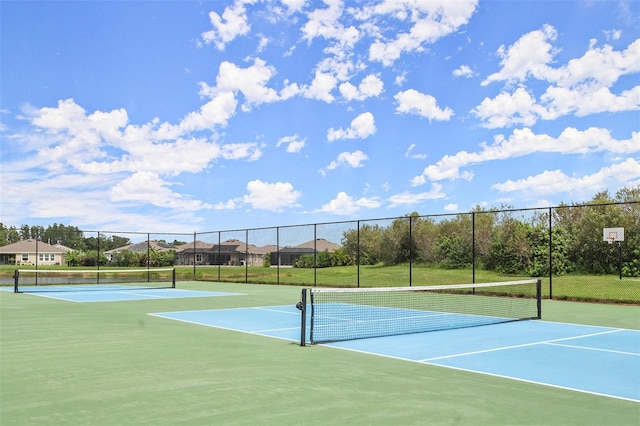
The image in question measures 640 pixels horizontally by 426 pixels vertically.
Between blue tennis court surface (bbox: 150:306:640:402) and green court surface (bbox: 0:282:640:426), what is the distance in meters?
0.39

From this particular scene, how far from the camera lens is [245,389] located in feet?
19.4

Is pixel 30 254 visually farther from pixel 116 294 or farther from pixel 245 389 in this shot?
pixel 245 389

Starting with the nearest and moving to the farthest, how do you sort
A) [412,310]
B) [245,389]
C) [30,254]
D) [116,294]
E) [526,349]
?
[245,389] < [526,349] < [412,310] < [116,294] < [30,254]

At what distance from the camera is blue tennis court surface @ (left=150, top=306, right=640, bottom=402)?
6.64 m

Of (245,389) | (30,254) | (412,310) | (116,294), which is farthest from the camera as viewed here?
(30,254)

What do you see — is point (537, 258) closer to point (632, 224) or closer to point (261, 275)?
point (632, 224)

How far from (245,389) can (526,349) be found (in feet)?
15.2

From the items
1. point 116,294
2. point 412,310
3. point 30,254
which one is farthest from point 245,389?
point 30,254

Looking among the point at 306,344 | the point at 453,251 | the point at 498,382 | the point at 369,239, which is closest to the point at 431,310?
the point at 306,344

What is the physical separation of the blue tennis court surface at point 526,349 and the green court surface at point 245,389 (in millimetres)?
390

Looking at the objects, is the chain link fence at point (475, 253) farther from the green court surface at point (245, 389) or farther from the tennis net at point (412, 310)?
the green court surface at point (245, 389)

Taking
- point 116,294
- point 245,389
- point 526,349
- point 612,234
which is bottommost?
point 116,294

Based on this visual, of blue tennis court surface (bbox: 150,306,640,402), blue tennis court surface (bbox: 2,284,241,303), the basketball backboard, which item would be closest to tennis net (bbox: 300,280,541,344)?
blue tennis court surface (bbox: 150,306,640,402)

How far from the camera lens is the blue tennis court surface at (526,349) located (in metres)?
6.64
